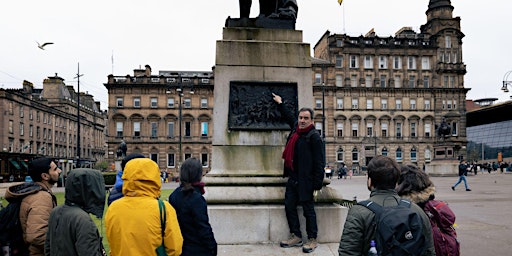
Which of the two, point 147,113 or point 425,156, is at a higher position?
point 147,113

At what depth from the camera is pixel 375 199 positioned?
10.1ft

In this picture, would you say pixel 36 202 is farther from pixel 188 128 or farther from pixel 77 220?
pixel 188 128

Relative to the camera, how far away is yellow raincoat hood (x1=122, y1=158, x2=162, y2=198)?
339 centimetres

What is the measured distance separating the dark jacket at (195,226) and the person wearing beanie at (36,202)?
1196 millimetres

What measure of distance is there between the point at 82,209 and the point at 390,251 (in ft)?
8.04

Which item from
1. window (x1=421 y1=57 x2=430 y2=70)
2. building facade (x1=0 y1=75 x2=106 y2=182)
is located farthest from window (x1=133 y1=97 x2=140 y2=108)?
window (x1=421 y1=57 x2=430 y2=70)

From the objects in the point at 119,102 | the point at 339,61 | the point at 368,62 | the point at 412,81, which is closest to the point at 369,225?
the point at 119,102

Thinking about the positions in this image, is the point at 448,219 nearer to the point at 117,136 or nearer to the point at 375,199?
the point at 375,199

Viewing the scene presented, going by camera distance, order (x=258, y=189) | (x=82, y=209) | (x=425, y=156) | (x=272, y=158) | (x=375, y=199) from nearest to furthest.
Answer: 1. (x=375, y=199)
2. (x=82, y=209)
3. (x=258, y=189)
4. (x=272, y=158)
5. (x=425, y=156)

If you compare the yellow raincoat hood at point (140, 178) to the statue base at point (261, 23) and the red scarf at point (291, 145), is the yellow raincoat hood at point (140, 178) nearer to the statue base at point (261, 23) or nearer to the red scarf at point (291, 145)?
the red scarf at point (291, 145)

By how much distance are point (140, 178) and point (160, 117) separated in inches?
2679

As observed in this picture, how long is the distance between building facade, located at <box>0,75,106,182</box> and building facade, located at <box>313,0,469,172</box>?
42.2 m

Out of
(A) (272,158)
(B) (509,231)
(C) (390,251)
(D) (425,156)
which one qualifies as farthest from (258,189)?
(D) (425,156)

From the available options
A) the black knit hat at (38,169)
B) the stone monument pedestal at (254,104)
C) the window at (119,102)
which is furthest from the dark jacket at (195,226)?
the window at (119,102)
